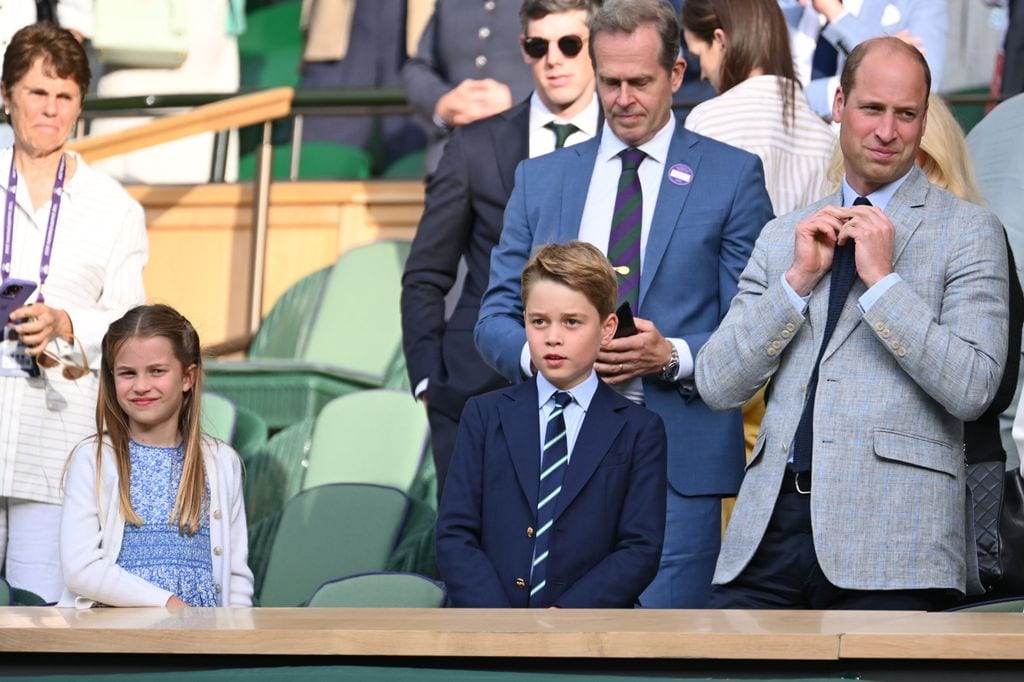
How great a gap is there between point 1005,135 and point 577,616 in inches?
101

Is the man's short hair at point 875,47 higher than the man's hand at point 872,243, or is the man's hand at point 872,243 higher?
the man's short hair at point 875,47

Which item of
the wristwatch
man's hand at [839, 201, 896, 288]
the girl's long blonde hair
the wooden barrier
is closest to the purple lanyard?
the girl's long blonde hair

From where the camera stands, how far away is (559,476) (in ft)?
13.0

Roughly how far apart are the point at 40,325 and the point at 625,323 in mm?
1655

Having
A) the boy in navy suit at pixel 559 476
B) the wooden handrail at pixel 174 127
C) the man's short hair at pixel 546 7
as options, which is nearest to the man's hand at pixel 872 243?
the boy in navy suit at pixel 559 476

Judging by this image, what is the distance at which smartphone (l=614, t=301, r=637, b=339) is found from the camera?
4.09 m

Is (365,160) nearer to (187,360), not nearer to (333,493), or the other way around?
(333,493)

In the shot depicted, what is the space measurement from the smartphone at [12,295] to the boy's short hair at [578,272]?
5.03 feet

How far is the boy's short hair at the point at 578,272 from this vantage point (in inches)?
158

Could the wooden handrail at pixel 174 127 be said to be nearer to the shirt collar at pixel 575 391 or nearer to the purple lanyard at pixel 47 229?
the purple lanyard at pixel 47 229

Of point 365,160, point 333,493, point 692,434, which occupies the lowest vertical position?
point 333,493

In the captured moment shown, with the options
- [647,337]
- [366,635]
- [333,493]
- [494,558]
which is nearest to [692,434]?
[647,337]

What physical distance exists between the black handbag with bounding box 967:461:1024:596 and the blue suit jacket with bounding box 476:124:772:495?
574 millimetres

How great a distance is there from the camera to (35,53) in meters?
5.22
